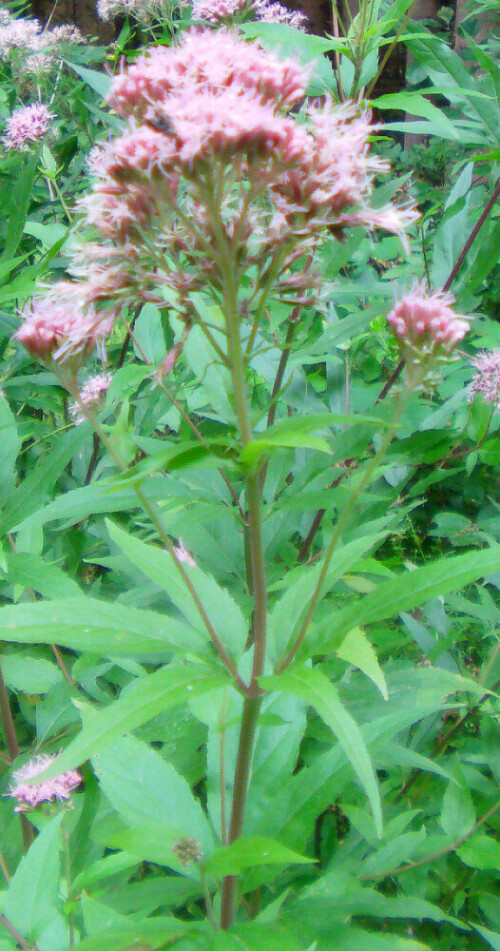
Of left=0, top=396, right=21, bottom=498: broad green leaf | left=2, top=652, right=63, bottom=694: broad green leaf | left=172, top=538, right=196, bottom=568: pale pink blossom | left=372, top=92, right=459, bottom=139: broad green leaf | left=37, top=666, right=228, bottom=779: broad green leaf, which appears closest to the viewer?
left=37, top=666, right=228, bottom=779: broad green leaf

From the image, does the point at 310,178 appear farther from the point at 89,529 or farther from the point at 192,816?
the point at 89,529

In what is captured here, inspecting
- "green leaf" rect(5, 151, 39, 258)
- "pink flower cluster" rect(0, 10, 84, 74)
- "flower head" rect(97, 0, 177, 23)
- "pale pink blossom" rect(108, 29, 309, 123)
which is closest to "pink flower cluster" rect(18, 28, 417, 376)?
"pale pink blossom" rect(108, 29, 309, 123)

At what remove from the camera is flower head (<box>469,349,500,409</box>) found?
1.18m

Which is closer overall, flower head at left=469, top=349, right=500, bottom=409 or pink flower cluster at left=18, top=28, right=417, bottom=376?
pink flower cluster at left=18, top=28, right=417, bottom=376

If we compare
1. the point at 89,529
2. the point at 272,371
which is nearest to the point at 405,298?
the point at 272,371

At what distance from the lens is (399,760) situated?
843 millimetres

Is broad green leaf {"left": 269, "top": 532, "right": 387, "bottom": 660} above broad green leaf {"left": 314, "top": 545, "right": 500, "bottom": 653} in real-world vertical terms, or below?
below

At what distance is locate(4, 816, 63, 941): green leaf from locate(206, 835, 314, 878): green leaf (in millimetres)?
224

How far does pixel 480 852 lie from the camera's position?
914 mm

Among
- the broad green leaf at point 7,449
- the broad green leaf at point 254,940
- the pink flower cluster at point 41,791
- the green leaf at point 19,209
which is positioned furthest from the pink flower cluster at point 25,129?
the broad green leaf at point 254,940

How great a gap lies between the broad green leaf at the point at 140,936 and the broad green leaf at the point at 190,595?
10.4 inches

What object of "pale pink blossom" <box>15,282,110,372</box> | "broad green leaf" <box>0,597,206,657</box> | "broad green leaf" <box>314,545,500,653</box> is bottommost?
"broad green leaf" <box>0,597,206,657</box>

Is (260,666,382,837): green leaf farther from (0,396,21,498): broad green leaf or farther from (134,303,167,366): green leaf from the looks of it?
(134,303,167,366): green leaf

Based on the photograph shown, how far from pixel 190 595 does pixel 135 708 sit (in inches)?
7.3
